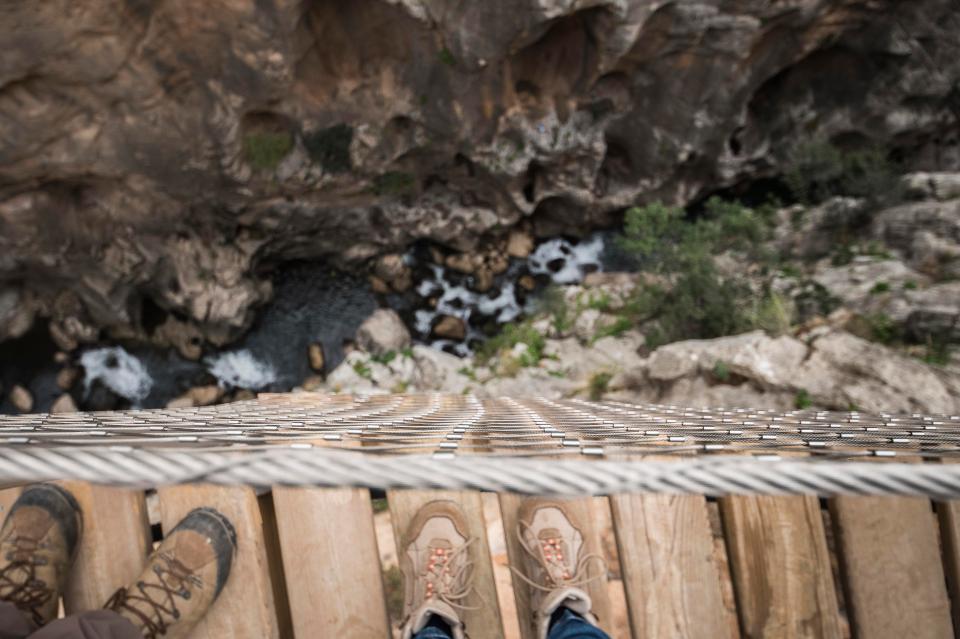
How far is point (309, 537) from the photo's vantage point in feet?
4.53

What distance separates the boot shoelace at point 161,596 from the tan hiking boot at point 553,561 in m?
1.05

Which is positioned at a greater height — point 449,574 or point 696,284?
point 696,284

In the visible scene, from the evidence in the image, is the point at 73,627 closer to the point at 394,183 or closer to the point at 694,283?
the point at 694,283

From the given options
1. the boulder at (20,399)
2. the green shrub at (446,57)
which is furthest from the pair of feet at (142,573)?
the boulder at (20,399)

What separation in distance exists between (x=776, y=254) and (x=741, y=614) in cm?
854

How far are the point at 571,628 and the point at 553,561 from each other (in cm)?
20

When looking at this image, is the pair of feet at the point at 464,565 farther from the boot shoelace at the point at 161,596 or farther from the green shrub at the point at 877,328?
the green shrub at the point at 877,328

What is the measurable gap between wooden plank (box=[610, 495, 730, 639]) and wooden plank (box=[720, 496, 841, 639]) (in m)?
0.09

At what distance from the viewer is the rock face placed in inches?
231

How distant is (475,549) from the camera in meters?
1.54

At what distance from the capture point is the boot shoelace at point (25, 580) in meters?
1.17

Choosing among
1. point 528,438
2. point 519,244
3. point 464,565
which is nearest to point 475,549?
point 464,565

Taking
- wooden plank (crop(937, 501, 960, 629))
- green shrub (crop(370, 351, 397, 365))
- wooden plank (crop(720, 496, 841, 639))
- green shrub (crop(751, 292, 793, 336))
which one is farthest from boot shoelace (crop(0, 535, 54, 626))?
green shrub (crop(370, 351, 397, 365))

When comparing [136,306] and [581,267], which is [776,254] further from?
[136,306]
